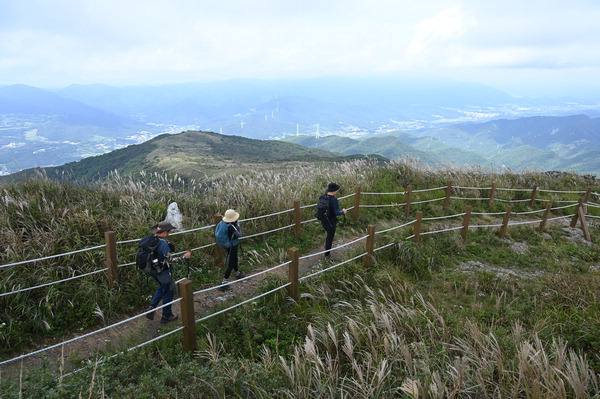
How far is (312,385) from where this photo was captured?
9.38ft

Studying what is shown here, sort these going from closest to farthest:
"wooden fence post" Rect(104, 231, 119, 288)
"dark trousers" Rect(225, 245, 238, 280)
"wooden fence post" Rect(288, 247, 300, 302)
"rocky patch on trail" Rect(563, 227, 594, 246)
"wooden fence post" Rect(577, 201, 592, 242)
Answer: "wooden fence post" Rect(288, 247, 300, 302) → "wooden fence post" Rect(104, 231, 119, 288) → "dark trousers" Rect(225, 245, 238, 280) → "rocky patch on trail" Rect(563, 227, 594, 246) → "wooden fence post" Rect(577, 201, 592, 242)

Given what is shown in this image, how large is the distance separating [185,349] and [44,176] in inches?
230

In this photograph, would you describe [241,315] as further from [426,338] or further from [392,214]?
[392,214]

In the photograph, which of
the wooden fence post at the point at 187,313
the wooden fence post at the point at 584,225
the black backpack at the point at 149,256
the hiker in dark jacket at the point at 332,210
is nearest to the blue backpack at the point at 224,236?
the black backpack at the point at 149,256

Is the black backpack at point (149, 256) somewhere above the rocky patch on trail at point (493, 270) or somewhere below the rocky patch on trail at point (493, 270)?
above

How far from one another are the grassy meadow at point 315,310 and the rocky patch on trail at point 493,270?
5 centimetres

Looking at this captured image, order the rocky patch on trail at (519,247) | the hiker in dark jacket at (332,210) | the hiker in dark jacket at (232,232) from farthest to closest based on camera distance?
the rocky patch on trail at (519,247), the hiker in dark jacket at (332,210), the hiker in dark jacket at (232,232)

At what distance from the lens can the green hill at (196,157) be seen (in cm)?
4886

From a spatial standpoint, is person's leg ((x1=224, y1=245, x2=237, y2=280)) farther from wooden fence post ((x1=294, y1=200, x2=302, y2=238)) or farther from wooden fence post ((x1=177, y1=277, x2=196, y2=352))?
wooden fence post ((x1=294, y1=200, x2=302, y2=238))

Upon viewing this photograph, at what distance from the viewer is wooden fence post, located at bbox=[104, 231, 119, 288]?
489cm

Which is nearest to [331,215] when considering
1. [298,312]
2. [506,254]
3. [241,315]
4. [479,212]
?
[298,312]

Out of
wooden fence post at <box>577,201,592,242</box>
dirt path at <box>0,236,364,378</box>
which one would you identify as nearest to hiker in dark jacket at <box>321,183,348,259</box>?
dirt path at <box>0,236,364,378</box>

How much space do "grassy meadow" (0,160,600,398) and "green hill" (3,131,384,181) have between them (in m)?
26.6

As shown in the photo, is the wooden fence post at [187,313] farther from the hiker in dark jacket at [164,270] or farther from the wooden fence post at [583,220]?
the wooden fence post at [583,220]
